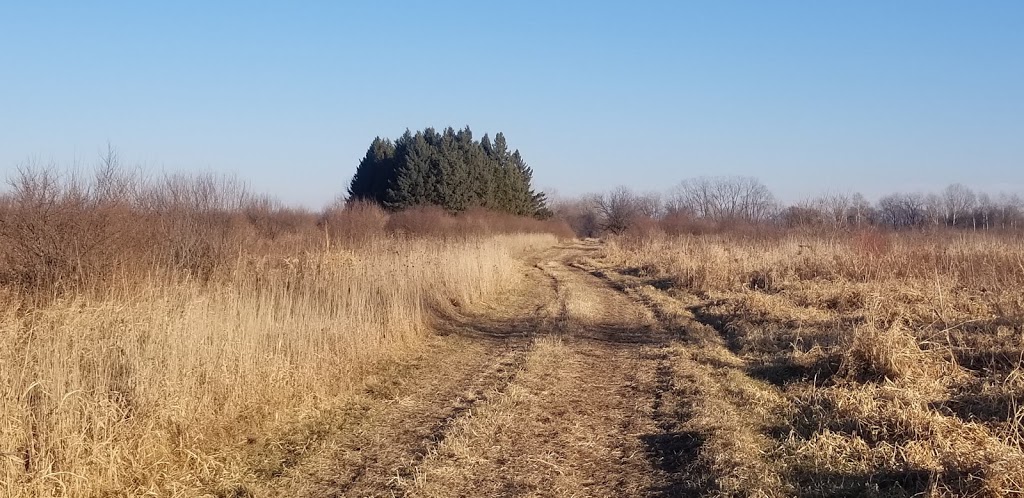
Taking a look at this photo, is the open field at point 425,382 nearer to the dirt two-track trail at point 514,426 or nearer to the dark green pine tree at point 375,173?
the dirt two-track trail at point 514,426

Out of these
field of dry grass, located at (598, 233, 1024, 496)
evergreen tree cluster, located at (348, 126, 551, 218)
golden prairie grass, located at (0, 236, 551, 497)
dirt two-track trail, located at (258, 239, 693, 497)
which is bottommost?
dirt two-track trail, located at (258, 239, 693, 497)

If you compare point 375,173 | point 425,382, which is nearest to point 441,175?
point 375,173

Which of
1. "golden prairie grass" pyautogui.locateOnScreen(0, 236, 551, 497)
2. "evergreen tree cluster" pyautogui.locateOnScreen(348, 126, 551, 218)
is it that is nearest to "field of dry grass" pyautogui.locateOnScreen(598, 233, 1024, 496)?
"golden prairie grass" pyautogui.locateOnScreen(0, 236, 551, 497)

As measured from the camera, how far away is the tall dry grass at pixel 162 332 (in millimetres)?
Result: 4438

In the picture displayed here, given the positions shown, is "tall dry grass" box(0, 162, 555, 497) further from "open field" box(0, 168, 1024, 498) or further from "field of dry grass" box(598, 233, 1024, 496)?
"field of dry grass" box(598, 233, 1024, 496)

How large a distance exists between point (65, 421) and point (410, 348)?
18.6 feet

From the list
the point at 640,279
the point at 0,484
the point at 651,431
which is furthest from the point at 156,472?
the point at 640,279

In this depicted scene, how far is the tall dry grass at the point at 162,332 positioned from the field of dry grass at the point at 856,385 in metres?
3.57

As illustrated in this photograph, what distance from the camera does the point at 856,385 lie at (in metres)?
6.80

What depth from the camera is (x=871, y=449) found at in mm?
4980

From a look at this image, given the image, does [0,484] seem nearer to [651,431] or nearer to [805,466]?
[651,431]

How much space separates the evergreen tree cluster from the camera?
3997 centimetres

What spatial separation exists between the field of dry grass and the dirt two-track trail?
1.20 feet

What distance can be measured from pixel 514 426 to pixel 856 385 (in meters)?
3.34
